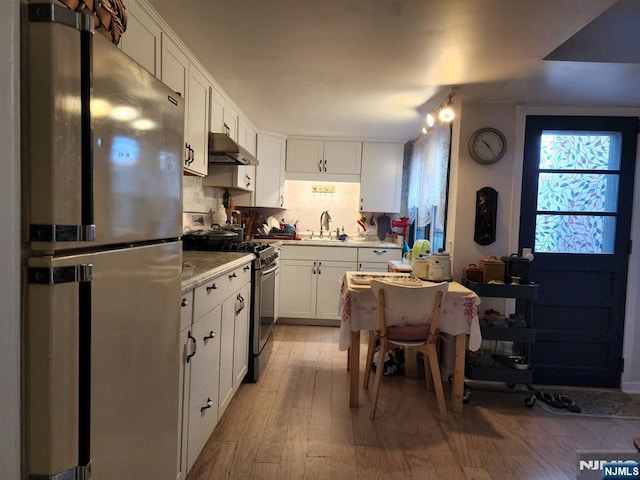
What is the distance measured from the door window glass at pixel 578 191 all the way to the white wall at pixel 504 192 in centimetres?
17

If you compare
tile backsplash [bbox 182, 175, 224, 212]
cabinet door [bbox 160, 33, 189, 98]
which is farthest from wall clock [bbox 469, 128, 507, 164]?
tile backsplash [bbox 182, 175, 224, 212]

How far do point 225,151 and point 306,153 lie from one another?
1.84m

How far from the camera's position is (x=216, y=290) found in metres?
1.91

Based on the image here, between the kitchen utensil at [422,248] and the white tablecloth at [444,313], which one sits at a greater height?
the kitchen utensil at [422,248]

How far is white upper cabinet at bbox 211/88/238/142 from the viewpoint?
2742 mm

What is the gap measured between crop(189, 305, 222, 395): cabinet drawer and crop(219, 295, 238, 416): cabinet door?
0.29 ft

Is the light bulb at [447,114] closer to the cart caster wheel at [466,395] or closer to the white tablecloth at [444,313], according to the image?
the white tablecloth at [444,313]

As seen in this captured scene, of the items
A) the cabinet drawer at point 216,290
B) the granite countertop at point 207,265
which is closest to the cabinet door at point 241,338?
the cabinet drawer at point 216,290

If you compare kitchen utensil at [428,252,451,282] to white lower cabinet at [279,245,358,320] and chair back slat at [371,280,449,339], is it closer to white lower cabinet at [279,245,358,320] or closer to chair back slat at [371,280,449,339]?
chair back slat at [371,280,449,339]

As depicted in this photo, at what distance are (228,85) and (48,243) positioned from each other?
2.32m

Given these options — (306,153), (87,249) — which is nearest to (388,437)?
(87,249)

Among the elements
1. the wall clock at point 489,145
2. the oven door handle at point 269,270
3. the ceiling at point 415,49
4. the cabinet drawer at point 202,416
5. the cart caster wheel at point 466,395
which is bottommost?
the cart caster wheel at point 466,395

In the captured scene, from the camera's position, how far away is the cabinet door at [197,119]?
2307 millimetres
